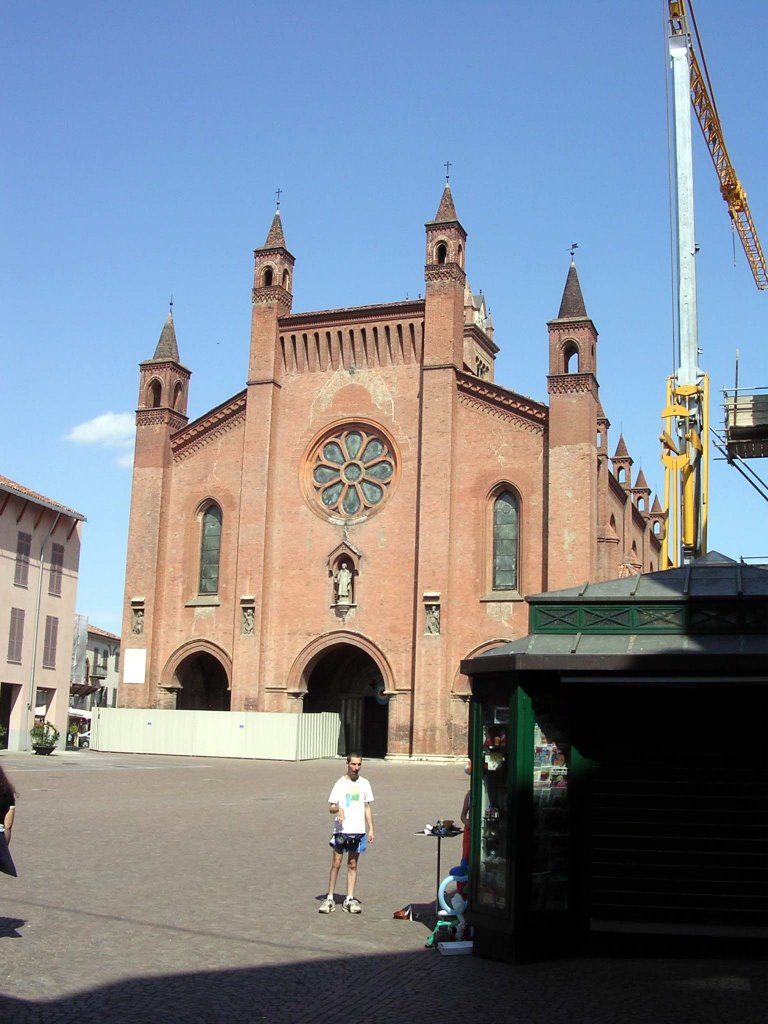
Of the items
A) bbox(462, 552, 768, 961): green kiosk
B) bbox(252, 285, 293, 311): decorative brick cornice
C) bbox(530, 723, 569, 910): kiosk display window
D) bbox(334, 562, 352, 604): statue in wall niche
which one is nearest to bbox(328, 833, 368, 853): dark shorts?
bbox(462, 552, 768, 961): green kiosk

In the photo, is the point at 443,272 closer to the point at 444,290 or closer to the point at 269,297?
the point at 444,290

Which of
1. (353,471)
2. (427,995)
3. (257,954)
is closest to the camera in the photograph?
(427,995)

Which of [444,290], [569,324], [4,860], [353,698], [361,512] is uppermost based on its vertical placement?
[444,290]

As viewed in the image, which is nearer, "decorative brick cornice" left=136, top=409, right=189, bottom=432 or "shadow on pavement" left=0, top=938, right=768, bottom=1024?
"shadow on pavement" left=0, top=938, right=768, bottom=1024

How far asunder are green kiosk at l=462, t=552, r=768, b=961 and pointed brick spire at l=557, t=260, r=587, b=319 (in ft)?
96.3

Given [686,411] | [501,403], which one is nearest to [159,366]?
[501,403]

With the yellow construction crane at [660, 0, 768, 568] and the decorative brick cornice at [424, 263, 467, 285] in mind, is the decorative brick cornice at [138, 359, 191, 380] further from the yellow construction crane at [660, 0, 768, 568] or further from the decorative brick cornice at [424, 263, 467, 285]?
the yellow construction crane at [660, 0, 768, 568]

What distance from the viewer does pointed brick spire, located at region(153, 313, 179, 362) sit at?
43.4m

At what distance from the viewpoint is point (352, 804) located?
11.4 m

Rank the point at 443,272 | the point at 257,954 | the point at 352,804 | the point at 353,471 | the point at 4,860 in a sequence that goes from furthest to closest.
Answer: the point at 353,471
the point at 443,272
the point at 352,804
the point at 4,860
the point at 257,954

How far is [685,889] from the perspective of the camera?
9117 mm

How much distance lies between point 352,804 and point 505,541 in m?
26.1

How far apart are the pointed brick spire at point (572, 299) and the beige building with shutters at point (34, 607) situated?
19.8 meters

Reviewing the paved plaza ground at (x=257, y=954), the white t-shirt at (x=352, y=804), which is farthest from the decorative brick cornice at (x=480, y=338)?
the white t-shirt at (x=352, y=804)
